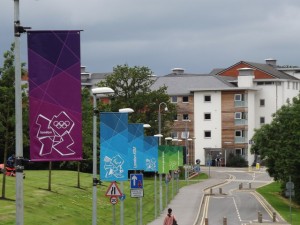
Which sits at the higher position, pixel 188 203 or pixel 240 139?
pixel 240 139

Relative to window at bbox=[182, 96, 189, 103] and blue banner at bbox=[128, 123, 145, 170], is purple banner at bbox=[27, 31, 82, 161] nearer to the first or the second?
blue banner at bbox=[128, 123, 145, 170]

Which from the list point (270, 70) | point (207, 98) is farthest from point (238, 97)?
point (270, 70)

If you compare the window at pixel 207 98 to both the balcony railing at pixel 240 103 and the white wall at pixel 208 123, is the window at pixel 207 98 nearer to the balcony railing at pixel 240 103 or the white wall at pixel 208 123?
the white wall at pixel 208 123

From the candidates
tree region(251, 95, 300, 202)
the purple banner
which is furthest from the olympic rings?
tree region(251, 95, 300, 202)

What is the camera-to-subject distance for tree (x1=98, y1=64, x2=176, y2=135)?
9894 cm

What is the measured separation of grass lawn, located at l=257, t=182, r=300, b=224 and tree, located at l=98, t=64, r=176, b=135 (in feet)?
56.7

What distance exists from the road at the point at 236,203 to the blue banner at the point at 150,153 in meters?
4.85

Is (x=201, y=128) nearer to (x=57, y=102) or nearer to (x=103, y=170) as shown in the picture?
(x=103, y=170)

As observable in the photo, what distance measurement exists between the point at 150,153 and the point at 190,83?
8623cm

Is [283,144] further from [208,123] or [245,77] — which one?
[245,77]

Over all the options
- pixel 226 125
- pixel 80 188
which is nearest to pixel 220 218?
pixel 80 188

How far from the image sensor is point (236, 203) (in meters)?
67.1

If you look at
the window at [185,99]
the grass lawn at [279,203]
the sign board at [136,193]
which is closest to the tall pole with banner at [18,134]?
the sign board at [136,193]

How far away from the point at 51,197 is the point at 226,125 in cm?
8071
